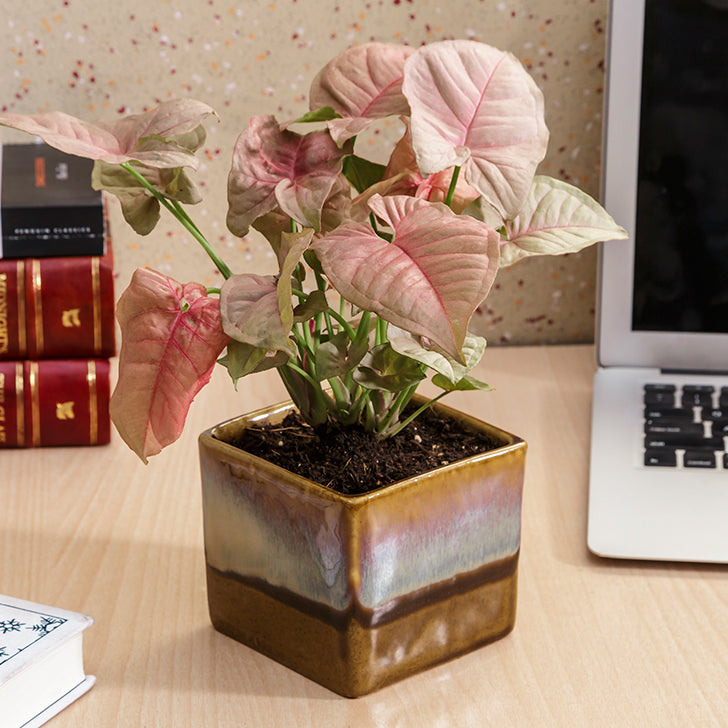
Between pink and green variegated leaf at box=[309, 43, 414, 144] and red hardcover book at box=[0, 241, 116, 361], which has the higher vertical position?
pink and green variegated leaf at box=[309, 43, 414, 144]

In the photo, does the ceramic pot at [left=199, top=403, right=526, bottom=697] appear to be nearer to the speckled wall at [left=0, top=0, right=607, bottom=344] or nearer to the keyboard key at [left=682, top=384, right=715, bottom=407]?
the keyboard key at [left=682, top=384, right=715, bottom=407]

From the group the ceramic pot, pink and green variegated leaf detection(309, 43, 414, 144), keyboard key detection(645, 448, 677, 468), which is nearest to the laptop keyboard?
keyboard key detection(645, 448, 677, 468)

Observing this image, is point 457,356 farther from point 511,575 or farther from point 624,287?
point 624,287

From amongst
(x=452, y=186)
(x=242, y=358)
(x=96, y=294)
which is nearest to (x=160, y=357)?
(x=242, y=358)

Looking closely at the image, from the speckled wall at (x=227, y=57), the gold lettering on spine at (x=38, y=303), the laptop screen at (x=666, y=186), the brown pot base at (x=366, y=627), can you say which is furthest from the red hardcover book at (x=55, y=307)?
the laptop screen at (x=666, y=186)

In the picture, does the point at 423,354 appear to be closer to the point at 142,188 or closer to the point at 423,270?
the point at 423,270

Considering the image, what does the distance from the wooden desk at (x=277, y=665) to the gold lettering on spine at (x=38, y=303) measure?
8 cm

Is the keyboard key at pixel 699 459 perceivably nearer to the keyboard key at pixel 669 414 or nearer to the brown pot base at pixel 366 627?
the keyboard key at pixel 669 414

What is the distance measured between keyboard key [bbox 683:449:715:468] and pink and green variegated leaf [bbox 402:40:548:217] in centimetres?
A: 30

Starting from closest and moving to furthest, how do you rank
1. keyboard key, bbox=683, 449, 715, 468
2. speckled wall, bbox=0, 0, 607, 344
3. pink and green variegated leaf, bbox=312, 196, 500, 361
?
pink and green variegated leaf, bbox=312, 196, 500, 361
keyboard key, bbox=683, 449, 715, 468
speckled wall, bbox=0, 0, 607, 344

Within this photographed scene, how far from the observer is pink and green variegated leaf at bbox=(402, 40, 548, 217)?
392 millimetres

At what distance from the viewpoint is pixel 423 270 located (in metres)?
0.35

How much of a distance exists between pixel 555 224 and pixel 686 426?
270 mm

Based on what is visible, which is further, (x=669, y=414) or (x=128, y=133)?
(x=669, y=414)
